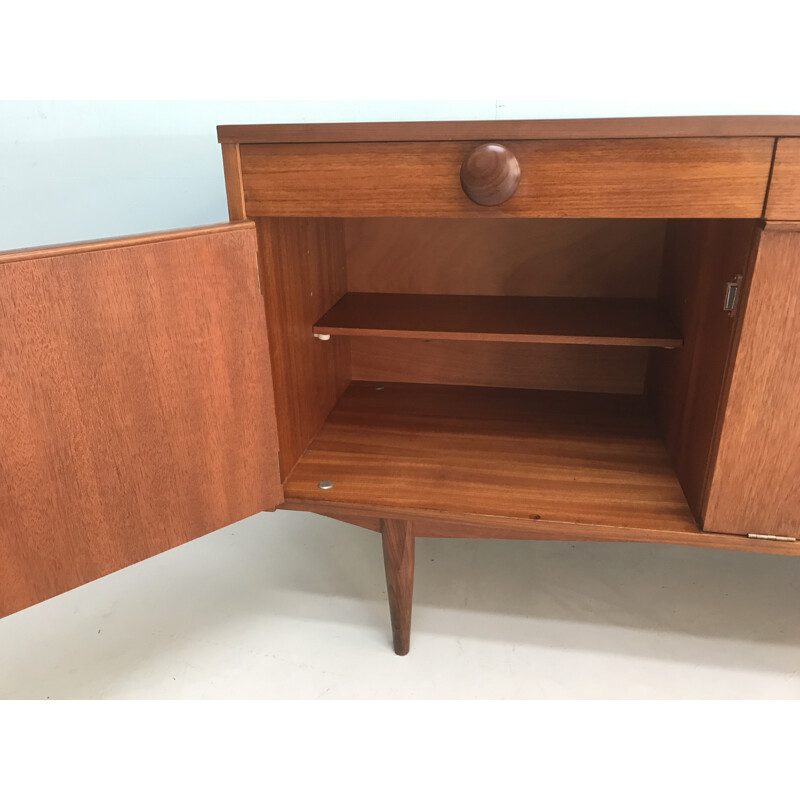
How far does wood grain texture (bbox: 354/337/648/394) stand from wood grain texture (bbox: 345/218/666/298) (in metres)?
0.10

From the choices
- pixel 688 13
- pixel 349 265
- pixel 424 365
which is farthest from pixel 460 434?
pixel 688 13

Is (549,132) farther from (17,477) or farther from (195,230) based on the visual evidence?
(17,477)

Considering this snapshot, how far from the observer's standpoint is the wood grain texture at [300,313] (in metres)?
0.76

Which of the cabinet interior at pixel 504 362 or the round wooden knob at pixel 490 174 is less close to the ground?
the round wooden knob at pixel 490 174

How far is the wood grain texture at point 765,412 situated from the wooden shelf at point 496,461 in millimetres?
69

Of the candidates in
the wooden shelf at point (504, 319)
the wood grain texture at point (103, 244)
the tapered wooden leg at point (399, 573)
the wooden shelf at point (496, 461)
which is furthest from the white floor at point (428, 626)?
the wood grain texture at point (103, 244)

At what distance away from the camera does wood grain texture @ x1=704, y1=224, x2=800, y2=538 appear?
1.98 feet

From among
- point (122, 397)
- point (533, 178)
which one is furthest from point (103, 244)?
point (533, 178)

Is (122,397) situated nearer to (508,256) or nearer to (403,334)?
(403,334)

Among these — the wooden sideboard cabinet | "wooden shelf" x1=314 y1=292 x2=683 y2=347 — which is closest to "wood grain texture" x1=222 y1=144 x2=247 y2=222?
the wooden sideboard cabinet

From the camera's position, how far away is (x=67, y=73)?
993mm

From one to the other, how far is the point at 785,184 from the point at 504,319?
0.40 m

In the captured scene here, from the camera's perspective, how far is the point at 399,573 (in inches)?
32.8

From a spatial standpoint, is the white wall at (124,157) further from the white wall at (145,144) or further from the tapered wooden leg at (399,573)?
the tapered wooden leg at (399,573)
